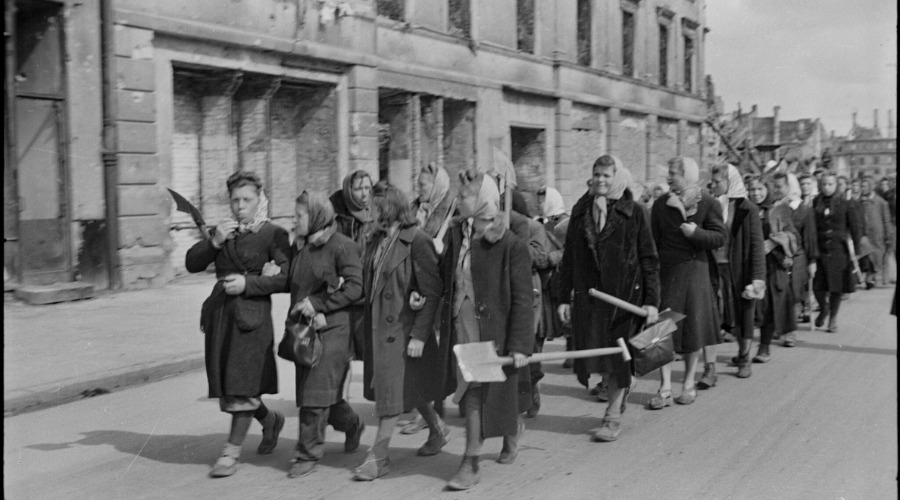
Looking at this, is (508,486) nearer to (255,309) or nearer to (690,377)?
(255,309)

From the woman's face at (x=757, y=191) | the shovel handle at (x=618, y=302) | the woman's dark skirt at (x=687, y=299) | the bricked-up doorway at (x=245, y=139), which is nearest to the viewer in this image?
the shovel handle at (x=618, y=302)

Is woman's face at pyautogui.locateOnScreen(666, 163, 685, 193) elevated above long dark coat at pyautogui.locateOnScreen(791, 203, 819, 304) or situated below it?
above

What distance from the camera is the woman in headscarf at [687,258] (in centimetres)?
680

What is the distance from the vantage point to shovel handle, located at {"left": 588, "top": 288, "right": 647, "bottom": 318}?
224 inches

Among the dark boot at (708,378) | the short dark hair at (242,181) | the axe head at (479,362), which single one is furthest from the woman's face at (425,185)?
the dark boot at (708,378)

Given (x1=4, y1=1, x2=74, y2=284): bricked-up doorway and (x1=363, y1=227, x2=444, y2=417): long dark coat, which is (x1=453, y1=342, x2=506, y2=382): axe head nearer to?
(x1=363, y1=227, x2=444, y2=417): long dark coat

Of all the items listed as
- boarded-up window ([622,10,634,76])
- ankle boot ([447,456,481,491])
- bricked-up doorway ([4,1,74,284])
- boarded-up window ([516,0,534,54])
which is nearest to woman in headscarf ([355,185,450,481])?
ankle boot ([447,456,481,491])

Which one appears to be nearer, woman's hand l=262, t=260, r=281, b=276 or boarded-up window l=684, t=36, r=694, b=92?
woman's hand l=262, t=260, r=281, b=276

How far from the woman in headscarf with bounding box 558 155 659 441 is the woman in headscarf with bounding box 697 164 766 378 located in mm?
2009

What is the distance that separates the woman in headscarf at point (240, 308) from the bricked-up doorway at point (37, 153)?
6.59 metres

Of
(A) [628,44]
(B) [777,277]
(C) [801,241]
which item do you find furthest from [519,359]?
(A) [628,44]

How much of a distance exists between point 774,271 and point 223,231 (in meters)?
5.86

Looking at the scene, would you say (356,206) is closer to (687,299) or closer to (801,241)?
(687,299)

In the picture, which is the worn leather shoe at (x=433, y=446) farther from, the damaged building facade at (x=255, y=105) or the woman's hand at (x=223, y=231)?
the damaged building facade at (x=255, y=105)
